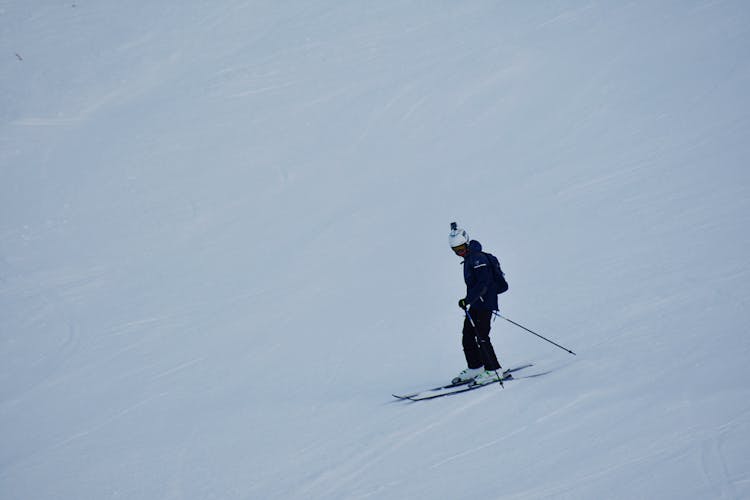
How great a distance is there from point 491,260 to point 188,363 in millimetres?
5094

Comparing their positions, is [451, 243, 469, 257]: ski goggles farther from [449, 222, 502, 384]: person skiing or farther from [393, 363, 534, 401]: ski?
[393, 363, 534, 401]: ski

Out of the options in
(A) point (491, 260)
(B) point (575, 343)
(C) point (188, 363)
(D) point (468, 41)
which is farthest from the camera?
(D) point (468, 41)

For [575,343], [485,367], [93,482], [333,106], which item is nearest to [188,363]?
[93,482]

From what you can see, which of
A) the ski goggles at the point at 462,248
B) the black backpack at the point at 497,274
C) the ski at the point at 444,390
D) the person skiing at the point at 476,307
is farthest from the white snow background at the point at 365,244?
the ski goggles at the point at 462,248

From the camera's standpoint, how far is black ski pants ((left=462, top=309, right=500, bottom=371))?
6.71m

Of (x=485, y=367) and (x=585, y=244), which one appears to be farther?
(x=585, y=244)

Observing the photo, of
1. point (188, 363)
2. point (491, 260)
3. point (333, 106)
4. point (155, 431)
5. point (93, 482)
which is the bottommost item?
point (93, 482)

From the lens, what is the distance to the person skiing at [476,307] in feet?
21.4

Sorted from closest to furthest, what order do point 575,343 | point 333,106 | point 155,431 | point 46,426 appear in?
point 575,343, point 155,431, point 46,426, point 333,106

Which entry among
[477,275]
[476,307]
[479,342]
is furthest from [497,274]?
[479,342]

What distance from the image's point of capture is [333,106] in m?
17.6

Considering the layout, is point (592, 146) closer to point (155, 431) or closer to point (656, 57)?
point (656, 57)

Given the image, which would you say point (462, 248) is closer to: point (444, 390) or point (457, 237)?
point (457, 237)

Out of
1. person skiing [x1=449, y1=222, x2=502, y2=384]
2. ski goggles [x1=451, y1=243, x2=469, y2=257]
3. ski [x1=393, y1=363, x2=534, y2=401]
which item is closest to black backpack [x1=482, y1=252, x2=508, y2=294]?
person skiing [x1=449, y1=222, x2=502, y2=384]
